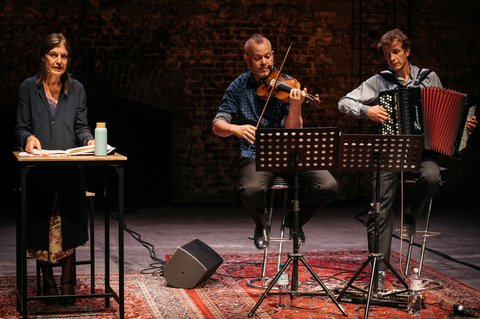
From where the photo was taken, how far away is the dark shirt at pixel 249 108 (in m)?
5.65

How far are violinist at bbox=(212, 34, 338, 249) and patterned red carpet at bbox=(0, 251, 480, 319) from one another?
16.7 inches

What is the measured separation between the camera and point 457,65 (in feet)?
33.1

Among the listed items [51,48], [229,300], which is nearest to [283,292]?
[229,300]

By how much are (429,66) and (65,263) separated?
642 centimetres

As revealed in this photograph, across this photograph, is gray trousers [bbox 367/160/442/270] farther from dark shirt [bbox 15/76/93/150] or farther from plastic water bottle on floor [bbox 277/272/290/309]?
dark shirt [bbox 15/76/93/150]

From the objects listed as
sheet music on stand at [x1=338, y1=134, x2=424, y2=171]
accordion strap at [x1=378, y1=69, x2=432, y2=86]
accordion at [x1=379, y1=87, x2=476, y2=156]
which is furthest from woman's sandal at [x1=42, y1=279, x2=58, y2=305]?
accordion strap at [x1=378, y1=69, x2=432, y2=86]

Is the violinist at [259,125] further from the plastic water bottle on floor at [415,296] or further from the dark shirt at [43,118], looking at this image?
the dark shirt at [43,118]

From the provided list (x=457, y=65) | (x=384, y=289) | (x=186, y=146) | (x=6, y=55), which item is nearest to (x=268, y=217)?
(x=384, y=289)

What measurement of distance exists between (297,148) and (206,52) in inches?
199

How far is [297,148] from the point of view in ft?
15.3

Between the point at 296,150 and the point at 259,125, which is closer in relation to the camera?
the point at 296,150

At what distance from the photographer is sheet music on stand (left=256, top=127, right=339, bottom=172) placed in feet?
15.2

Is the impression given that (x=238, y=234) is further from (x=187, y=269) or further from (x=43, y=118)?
(x=43, y=118)

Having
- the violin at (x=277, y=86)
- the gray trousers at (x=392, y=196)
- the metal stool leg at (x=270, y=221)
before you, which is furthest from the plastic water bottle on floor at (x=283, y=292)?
the violin at (x=277, y=86)
